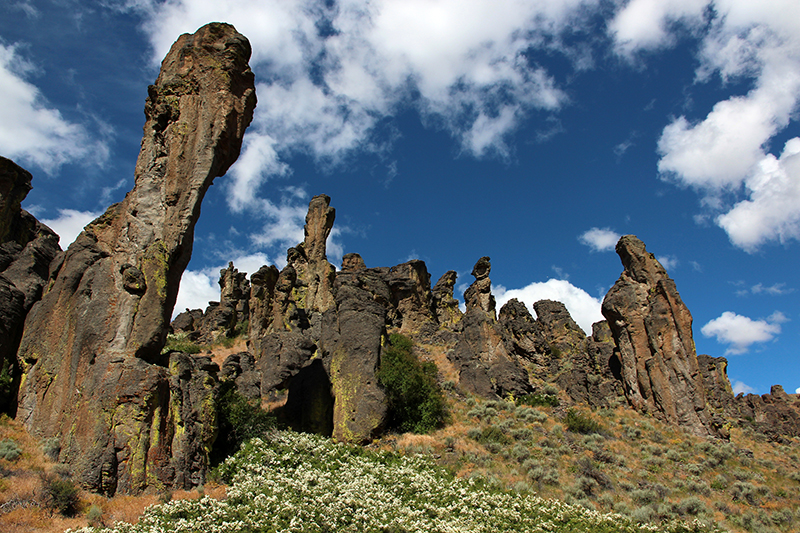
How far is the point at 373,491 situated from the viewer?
47.2ft

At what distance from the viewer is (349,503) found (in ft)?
42.0

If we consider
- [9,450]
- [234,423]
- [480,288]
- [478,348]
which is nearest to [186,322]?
[480,288]

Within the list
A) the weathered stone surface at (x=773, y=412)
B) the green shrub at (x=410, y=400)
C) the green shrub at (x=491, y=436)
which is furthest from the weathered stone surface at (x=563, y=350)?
the weathered stone surface at (x=773, y=412)

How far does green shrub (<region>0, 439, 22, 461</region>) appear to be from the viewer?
38.2 feet

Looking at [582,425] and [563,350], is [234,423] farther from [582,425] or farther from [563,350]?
[563,350]

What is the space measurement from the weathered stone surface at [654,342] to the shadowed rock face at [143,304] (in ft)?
83.0

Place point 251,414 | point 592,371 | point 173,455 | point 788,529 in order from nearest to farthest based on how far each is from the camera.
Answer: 1. point 173,455
2. point 788,529
3. point 251,414
4. point 592,371

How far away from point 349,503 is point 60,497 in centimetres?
692

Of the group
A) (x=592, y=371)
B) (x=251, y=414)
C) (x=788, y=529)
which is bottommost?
(x=788, y=529)

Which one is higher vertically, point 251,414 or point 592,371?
point 592,371

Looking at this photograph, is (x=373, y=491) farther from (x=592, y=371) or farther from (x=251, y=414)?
(x=592, y=371)

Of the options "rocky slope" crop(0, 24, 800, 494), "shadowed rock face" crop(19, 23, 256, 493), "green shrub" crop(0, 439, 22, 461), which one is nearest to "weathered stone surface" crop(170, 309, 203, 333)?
"rocky slope" crop(0, 24, 800, 494)

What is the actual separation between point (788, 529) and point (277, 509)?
15.9m

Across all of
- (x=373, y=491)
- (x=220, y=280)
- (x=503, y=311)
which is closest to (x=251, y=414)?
(x=373, y=491)
